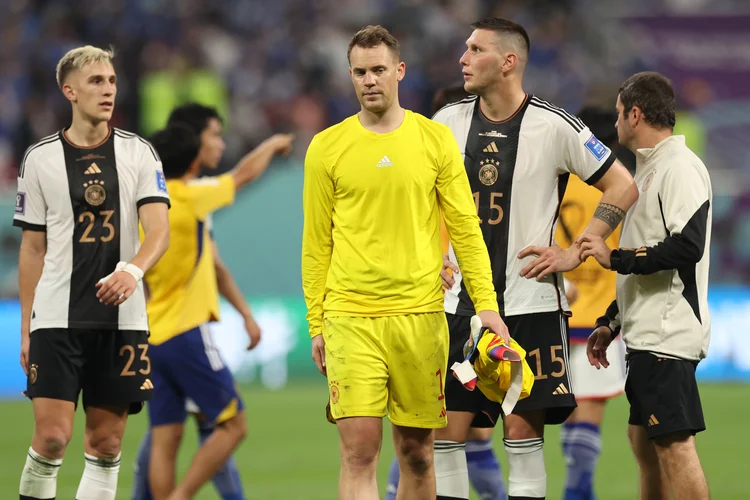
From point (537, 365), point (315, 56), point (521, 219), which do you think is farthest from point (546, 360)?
point (315, 56)

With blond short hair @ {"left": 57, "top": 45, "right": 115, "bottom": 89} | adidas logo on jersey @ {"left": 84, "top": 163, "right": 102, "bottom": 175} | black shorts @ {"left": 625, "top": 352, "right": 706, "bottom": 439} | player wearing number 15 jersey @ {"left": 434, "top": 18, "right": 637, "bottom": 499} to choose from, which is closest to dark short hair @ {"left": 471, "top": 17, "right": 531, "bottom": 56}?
player wearing number 15 jersey @ {"left": 434, "top": 18, "right": 637, "bottom": 499}

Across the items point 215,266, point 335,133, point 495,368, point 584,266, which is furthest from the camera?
point 215,266

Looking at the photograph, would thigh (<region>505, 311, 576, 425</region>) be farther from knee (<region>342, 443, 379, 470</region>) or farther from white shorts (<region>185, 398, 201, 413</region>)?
white shorts (<region>185, 398, 201, 413</region>)

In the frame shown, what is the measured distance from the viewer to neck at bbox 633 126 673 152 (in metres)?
5.93

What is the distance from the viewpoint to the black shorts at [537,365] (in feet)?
19.3

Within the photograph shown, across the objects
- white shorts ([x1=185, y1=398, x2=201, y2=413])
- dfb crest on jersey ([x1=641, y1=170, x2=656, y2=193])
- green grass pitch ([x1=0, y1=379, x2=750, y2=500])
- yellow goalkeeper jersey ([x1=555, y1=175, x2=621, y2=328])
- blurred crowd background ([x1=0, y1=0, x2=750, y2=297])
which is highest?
blurred crowd background ([x1=0, y1=0, x2=750, y2=297])

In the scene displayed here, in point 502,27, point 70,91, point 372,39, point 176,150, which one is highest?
point 502,27

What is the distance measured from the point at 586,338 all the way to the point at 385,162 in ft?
7.97

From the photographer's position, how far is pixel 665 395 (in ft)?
18.7

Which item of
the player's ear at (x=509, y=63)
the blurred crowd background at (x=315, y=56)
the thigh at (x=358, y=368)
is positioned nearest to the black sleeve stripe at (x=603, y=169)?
the player's ear at (x=509, y=63)

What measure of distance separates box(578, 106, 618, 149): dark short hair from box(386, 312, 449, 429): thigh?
2.20 metres

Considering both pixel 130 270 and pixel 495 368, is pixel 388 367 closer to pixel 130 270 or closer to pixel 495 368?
pixel 495 368

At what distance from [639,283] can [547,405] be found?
2.39ft

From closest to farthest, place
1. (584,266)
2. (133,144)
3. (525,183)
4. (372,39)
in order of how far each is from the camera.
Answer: (372,39) → (525,183) → (133,144) → (584,266)
